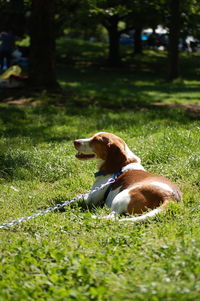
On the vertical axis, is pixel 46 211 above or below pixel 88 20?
below

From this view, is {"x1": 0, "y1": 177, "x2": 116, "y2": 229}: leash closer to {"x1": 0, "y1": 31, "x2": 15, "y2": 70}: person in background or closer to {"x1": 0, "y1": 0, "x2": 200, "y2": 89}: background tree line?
{"x1": 0, "y1": 0, "x2": 200, "y2": 89}: background tree line

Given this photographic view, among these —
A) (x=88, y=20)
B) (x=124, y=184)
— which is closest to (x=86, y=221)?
(x=124, y=184)

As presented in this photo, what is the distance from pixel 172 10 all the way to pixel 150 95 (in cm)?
629

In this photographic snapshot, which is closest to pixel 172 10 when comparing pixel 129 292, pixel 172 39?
pixel 172 39

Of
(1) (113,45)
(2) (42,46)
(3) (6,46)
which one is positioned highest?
(2) (42,46)

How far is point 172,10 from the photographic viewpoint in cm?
2172

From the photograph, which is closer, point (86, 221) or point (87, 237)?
point (87, 237)

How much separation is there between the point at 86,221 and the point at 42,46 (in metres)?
11.0

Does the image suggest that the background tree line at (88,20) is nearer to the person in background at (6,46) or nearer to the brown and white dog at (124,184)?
the person in background at (6,46)

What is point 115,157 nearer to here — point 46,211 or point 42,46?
point 46,211

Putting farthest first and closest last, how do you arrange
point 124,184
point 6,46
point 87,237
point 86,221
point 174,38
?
point 6,46 → point 174,38 → point 124,184 → point 86,221 → point 87,237

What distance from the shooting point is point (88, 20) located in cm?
2769

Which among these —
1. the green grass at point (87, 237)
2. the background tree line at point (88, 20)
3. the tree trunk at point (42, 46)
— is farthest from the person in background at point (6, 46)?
the green grass at point (87, 237)

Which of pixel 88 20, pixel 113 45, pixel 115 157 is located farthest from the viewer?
pixel 113 45
